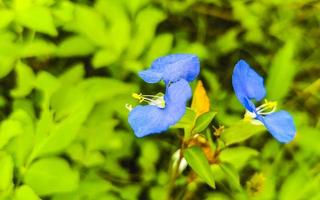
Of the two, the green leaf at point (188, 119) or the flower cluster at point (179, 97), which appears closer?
the flower cluster at point (179, 97)

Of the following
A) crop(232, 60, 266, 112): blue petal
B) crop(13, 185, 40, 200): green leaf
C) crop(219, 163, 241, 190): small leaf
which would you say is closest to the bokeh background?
crop(13, 185, 40, 200): green leaf

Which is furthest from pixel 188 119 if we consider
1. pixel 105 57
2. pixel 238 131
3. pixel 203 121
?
pixel 105 57

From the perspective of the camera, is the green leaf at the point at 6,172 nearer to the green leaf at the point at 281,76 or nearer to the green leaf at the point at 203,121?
the green leaf at the point at 203,121

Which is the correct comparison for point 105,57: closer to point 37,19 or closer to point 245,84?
point 37,19

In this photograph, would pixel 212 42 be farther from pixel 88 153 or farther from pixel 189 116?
pixel 189 116

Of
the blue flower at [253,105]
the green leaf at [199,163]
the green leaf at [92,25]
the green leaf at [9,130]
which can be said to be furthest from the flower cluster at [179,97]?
the green leaf at [92,25]

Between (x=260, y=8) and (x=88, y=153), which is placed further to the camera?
(x=260, y=8)

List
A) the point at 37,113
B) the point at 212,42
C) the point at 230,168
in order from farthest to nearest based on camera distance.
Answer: the point at 212,42
the point at 37,113
the point at 230,168

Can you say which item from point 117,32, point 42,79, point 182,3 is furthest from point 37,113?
point 182,3
